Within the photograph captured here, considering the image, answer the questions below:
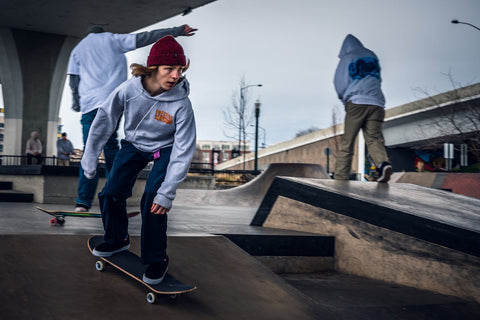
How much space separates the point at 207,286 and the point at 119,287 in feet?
2.01

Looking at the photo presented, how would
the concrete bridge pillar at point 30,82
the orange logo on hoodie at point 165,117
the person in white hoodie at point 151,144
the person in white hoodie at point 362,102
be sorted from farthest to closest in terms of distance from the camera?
1. the concrete bridge pillar at point 30,82
2. the person in white hoodie at point 362,102
3. the orange logo on hoodie at point 165,117
4. the person in white hoodie at point 151,144

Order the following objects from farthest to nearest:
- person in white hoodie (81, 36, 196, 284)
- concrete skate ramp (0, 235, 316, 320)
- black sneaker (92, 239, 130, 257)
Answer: black sneaker (92, 239, 130, 257) → person in white hoodie (81, 36, 196, 284) → concrete skate ramp (0, 235, 316, 320)

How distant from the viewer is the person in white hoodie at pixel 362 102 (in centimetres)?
708

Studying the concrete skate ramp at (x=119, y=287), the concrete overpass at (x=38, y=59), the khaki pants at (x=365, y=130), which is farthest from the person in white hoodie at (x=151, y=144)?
the concrete overpass at (x=38, y=59)

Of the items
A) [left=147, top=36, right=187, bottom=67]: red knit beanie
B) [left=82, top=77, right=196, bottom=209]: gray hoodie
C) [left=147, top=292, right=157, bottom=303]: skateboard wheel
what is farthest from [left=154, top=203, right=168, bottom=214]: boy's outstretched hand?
[left=147, top=36, right=187, bottom=67]: red knit beanie

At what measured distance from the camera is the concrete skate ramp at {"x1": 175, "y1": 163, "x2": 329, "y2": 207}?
12.6m

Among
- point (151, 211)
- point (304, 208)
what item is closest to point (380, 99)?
point (304, 208)

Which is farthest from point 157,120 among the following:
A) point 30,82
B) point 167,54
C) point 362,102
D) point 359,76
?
point 30,82

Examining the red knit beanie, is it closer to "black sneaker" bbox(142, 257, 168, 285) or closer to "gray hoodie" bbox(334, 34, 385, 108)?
"black sneaker" bbox(142, 257, 168, 285)

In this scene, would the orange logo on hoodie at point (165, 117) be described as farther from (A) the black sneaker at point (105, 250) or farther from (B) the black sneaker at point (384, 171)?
(B) the black sneaker at point (384, 171)

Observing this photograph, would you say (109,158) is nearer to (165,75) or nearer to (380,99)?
(165,75)

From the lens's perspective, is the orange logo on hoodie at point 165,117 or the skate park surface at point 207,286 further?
the orange logo on hoodie at point 165,117

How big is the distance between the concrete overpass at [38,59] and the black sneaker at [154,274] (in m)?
Answer: 15.3

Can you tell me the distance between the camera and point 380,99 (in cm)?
719
